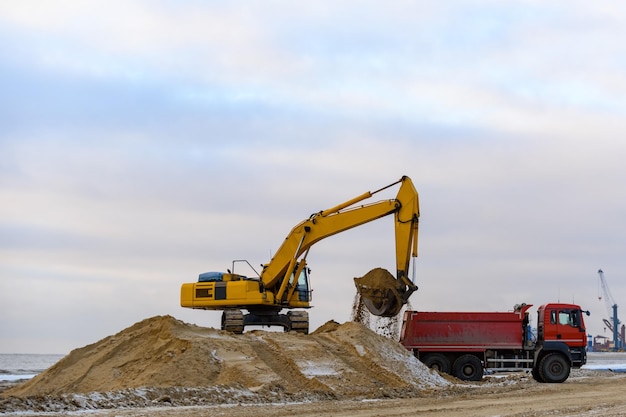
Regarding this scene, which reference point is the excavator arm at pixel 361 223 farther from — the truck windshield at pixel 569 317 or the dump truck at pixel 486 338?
the truck windshield at pixel 569 317

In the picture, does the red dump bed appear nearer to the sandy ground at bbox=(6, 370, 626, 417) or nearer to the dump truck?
the dump truck

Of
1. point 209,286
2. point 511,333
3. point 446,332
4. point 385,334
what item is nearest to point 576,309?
point 511,333

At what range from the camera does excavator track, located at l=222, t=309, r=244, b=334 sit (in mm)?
35344

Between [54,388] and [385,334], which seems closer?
[54,388]

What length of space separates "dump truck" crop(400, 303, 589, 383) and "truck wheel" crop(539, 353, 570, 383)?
1.59 feet

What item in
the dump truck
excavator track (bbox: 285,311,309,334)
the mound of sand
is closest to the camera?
the mound of sand

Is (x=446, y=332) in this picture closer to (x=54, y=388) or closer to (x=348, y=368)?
(x=348, y=368)

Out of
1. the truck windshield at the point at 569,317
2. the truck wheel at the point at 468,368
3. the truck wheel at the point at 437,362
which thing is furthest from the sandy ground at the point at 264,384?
the truck windshield at the point at 569,317

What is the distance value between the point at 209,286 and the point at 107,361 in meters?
7.76

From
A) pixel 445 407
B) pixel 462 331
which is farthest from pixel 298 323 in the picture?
pixel 445 407

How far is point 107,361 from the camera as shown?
29.0 meters

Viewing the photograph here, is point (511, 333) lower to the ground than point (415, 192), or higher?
lower

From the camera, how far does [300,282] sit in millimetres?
37281

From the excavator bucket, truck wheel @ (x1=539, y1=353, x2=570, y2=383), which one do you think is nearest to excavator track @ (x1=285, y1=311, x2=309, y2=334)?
the excavator bucket
